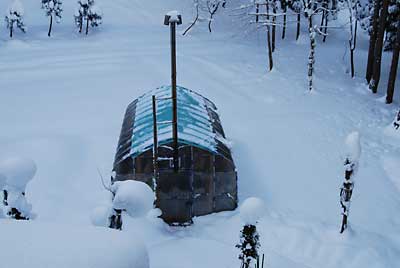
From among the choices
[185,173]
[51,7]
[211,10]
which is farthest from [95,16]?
[185,173]

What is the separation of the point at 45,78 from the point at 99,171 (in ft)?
28.9

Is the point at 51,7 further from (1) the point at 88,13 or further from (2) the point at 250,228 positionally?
(2) the point at 250,228

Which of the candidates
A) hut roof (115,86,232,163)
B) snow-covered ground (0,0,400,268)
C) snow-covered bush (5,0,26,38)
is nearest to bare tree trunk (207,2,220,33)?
snow-covered ground (0,0,400,268)

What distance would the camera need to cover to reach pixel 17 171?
15.1ft

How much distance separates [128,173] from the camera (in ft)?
28.7

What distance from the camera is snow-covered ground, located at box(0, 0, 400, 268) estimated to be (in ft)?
26.1


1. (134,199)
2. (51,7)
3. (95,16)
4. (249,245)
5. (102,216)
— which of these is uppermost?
(51,7)

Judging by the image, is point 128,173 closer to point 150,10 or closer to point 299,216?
point 299,216

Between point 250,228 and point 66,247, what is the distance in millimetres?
3279

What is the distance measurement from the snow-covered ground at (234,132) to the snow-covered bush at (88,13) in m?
1.04

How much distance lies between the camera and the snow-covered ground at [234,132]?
26.1 feet

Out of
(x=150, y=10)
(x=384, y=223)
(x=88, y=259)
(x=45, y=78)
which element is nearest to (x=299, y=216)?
(x=384, y=223)

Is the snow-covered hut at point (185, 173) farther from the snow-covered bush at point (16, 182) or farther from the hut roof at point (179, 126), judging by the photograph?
the snow-covered bush at point (16, 182)

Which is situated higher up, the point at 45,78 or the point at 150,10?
the point at 150,10
